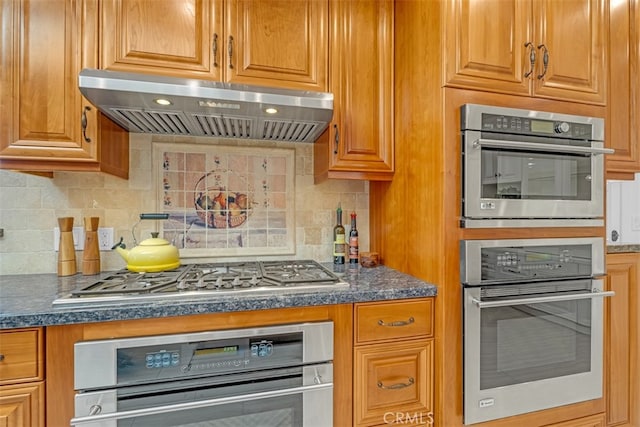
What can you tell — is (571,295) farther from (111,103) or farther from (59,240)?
(59,240)

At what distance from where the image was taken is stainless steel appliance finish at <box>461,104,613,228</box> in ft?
3.97

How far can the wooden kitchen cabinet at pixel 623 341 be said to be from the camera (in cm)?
158

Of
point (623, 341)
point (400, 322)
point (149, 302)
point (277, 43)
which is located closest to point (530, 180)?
point (400, 322)

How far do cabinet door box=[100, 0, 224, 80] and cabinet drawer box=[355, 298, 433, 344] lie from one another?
1183 mm

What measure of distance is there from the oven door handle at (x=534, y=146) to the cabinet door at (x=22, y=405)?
1701 millimetres

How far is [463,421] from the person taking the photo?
3.96ft

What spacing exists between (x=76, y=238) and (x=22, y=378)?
0.74 meters

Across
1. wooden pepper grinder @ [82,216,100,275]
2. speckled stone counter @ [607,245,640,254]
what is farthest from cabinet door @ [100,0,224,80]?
speckled stone counter @ [607,245,640,254]

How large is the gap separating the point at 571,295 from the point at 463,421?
699 millimetres

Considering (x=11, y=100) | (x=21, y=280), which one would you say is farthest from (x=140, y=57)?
(x=21, y=280)

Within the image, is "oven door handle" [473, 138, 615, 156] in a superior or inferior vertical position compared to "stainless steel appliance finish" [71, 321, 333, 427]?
superior

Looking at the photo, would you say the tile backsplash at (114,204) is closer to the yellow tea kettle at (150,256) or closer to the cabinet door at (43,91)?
the yellow tea kettle at (150,256)

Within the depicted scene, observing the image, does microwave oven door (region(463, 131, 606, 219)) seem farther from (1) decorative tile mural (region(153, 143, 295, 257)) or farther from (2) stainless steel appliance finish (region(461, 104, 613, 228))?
(1) decorative tile mural (region(153, 143, 295, 257))

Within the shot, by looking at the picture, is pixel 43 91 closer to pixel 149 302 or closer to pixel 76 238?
pixel 76 238
